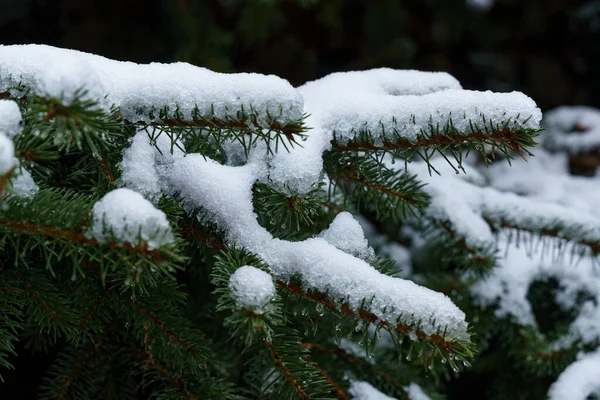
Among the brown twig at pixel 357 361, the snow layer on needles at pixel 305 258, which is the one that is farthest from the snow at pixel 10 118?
the brown twig at pixel 357 361

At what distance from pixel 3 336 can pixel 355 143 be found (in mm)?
613

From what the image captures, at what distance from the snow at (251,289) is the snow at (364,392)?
47cm

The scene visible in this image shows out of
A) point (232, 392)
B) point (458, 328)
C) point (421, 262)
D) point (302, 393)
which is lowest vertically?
point (421, 262)

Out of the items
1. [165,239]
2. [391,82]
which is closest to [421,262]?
[391,82]

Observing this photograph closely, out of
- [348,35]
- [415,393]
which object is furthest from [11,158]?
[348,35]

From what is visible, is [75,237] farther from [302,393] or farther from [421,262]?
[421,262]

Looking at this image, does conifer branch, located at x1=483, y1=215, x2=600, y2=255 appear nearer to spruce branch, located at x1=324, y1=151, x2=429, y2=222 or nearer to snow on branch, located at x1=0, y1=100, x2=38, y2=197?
spruce branch, located at x1=324, y1=151, x2=429, y2=222

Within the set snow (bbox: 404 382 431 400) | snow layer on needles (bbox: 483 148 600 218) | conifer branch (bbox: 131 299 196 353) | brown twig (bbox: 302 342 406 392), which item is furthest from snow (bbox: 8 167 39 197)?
snow layer on needles (bbox: 483 148 600 218)

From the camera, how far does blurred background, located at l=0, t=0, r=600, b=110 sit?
2.02 m

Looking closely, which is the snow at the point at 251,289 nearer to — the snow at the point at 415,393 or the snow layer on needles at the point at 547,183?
the snow at the point at 415,393

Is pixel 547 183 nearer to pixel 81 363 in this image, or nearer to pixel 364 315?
pixel 364 315

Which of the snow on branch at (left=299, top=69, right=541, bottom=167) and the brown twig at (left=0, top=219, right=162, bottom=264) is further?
the snow on branch at (left=299, top=69, right=541, bottom=167)

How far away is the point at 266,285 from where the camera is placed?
0.69m

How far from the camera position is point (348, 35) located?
2.46 meters
